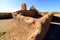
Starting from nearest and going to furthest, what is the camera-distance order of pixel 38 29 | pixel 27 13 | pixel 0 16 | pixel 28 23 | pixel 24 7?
pixel 38 29 → pixel 28 23 → pixel 27 13 → pixel 24 7 → pixel 0 16

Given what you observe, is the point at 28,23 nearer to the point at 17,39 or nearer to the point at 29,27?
the point at 29,27

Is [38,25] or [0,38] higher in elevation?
[38,25]

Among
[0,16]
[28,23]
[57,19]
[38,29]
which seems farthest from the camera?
[0,16]

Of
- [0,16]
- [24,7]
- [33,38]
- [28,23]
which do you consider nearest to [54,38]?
[28,23]

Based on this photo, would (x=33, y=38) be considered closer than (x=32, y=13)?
Yes

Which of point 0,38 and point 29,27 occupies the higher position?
point 29,27

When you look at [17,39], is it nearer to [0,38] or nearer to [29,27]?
[29,27]

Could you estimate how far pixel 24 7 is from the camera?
2825 cm

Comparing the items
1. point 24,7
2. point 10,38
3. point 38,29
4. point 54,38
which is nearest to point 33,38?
point 38,29

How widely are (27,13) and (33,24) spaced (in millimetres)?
14777

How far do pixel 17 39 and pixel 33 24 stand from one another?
1.65 metres

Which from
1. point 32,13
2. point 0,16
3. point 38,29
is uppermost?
point 38,29

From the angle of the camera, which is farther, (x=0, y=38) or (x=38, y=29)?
(x=0, y=38)

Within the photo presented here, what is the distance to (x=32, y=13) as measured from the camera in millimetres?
23859
